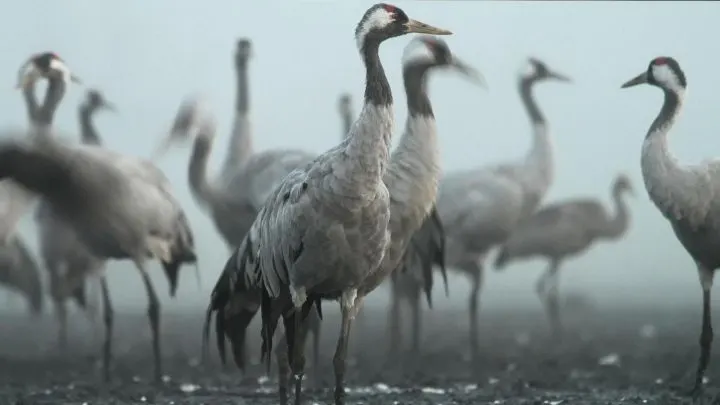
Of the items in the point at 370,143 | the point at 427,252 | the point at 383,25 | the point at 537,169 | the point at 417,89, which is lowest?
the point at 427,252

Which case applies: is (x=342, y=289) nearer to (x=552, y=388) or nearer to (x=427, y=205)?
(x=427, y=205)

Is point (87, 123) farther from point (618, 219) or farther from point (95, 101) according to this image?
point (618, 219)

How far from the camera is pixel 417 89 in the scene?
36.2 ft

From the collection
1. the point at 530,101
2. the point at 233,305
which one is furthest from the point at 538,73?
the point at 233,305

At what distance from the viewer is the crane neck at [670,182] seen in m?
10.7

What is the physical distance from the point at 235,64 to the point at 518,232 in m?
5.14

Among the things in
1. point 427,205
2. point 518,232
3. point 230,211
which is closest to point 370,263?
point 427,205

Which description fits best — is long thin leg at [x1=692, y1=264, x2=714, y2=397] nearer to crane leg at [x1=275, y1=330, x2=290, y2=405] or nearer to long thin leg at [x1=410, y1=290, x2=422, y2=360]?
crane leg at [x1=275, y1=330, x2=290, y2=405]

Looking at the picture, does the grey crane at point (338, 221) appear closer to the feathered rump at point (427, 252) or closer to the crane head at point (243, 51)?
the feathered rump at point (427, 252)

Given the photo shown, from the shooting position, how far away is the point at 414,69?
11500 mm

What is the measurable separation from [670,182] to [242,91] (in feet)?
20.8

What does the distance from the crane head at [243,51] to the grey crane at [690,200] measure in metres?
6.57

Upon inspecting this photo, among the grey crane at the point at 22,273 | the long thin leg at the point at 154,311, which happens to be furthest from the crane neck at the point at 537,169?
the grey crane at the point at 22,273

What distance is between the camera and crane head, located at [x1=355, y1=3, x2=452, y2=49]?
8977 millimetres
